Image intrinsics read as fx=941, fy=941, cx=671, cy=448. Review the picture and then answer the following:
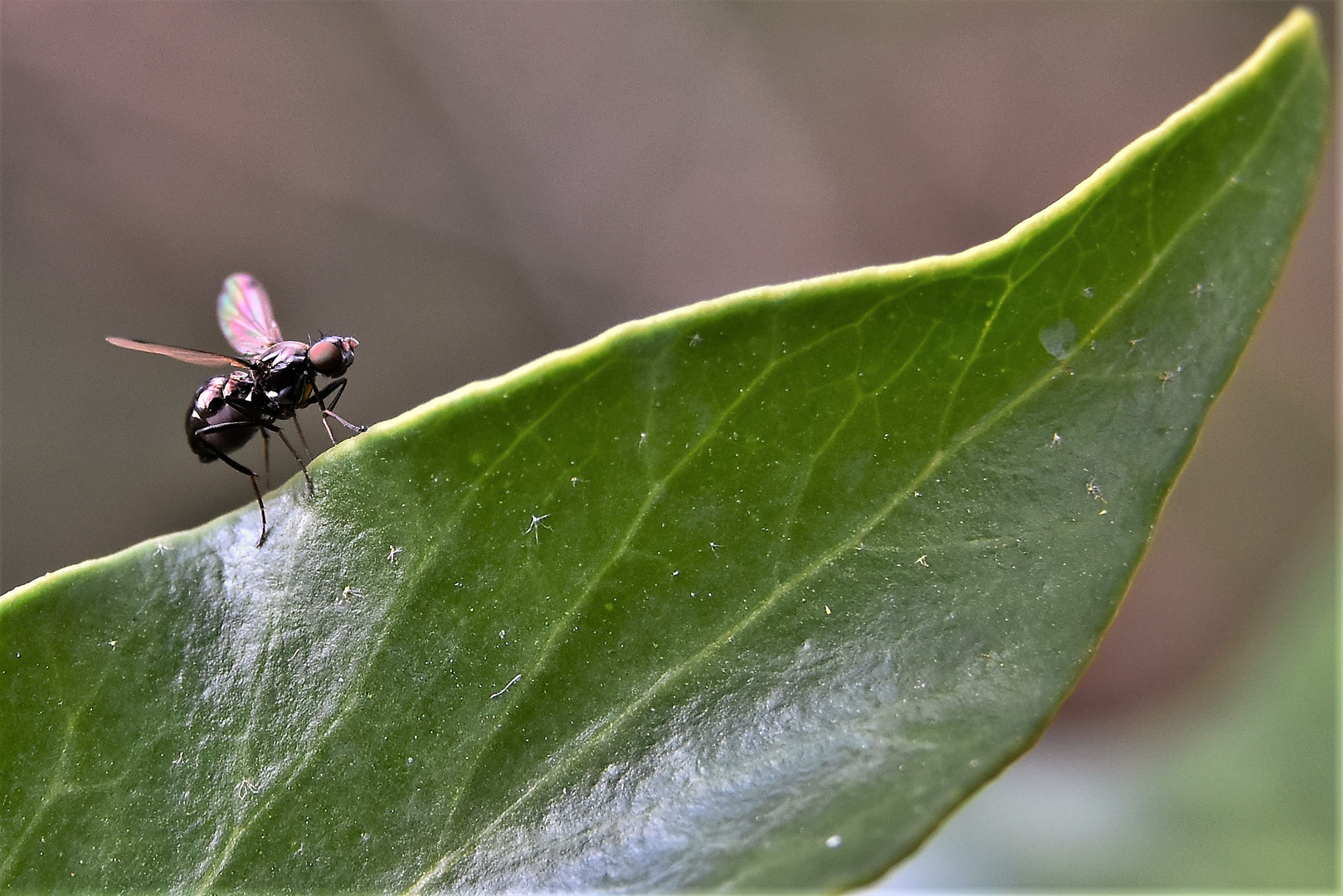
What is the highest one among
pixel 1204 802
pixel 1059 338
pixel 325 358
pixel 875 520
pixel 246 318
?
pixel 246 318

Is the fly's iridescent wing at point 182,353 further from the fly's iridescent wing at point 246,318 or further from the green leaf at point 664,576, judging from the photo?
the green leaf at point 664,576

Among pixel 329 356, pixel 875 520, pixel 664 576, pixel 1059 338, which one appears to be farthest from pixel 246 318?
pixel 1059 338

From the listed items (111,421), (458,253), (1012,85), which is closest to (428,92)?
(458,253)

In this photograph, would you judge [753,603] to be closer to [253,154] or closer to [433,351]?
[433,351]

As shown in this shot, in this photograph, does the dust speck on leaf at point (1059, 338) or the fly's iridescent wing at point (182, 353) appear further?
the fly's iridescent wing at point (182, 353)

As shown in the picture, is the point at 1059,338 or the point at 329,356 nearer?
the point at 1059,338

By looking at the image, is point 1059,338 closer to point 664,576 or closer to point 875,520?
point 875,520

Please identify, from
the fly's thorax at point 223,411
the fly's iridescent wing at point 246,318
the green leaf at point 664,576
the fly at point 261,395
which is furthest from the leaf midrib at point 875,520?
the fly's iridescent wing at point 246,318
